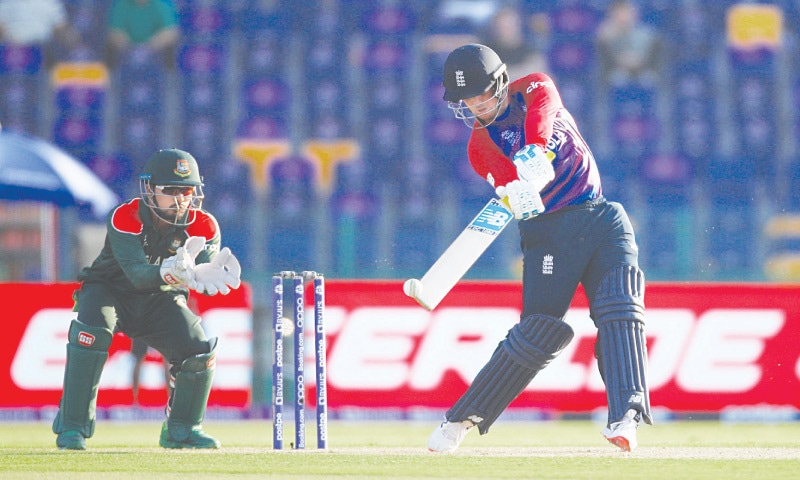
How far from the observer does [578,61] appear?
15352 millimetres

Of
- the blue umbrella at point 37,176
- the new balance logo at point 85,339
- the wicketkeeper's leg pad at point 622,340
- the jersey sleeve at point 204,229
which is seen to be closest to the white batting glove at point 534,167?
the wicketkeeper's leg pad at point 622,340

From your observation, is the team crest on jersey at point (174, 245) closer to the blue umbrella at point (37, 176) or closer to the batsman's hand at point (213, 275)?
Answer: the batsman's hand at point (213, 275)

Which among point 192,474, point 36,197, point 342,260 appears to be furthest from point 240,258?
point 192,474

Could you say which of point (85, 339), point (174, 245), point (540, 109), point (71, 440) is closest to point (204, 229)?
point (174, 245)

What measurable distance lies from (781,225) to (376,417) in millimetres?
6490

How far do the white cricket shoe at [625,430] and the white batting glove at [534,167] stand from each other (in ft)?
3.15

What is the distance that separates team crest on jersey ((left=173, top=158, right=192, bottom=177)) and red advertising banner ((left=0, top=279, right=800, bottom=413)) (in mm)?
3019

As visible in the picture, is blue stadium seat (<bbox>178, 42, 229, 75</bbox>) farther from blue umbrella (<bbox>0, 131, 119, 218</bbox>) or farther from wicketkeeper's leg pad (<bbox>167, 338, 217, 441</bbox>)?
wicketkeeper's leg pad (<bbox>167, 338, 217, 441</bbox>)

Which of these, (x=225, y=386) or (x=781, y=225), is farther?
(x=781, y=225)

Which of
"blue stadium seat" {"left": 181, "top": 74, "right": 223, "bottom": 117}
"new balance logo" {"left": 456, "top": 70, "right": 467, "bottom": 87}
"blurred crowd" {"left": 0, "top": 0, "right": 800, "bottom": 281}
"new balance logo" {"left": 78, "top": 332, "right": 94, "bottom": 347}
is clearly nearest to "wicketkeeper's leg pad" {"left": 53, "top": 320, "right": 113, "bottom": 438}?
"new balance logo" {"left": 78, "top": 332, "right": 94, "bottom": 347}

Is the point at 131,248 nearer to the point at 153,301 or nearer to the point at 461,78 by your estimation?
the point at 153,301

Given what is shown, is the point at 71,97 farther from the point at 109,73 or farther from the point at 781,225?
the point at 781,225

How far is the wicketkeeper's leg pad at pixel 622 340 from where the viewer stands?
5199 mm

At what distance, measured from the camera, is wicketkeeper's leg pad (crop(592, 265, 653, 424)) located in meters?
5.20
